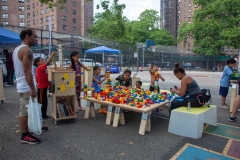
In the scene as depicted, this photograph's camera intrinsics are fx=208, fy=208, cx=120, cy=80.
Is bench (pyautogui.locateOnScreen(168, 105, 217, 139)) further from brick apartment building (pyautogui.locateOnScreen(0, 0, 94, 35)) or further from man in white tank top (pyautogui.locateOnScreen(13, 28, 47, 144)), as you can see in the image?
brick apartment building (pyautogui.locateOnScreen(0, 0, 94, 35))

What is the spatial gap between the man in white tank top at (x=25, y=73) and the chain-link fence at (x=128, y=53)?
7232 millimetres

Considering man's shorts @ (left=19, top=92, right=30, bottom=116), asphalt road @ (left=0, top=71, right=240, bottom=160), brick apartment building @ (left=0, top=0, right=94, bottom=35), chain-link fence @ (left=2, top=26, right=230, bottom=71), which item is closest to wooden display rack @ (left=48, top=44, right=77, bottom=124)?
asphalt road @ (left=0, top=71, right=240, bottom=160)

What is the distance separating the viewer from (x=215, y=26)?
35.2 meters

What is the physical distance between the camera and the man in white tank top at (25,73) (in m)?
3.47

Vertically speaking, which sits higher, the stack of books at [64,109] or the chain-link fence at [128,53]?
the chain-link fence at [128,53]

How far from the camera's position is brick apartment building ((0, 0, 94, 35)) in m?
57.0

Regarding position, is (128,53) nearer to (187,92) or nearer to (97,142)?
(187,92)

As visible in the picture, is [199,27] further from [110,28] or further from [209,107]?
[209,107]

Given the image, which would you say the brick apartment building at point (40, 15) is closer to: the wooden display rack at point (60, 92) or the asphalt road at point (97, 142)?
the wooden display rack at point (60, 92)

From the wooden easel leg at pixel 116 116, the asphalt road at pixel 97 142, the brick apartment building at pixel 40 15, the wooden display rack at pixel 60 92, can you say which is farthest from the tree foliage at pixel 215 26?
the brick apartment building at pixel 40 15

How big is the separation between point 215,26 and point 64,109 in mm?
36172

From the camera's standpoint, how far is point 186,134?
4277 mm

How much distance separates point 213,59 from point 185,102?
34558 mm

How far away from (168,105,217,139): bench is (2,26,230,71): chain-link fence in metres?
8.17
